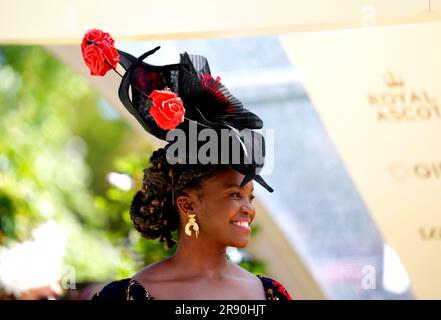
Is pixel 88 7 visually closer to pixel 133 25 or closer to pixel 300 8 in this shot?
pixel 133 25

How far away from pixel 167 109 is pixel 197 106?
0.15 meters

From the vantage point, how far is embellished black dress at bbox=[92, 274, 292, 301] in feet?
8.58

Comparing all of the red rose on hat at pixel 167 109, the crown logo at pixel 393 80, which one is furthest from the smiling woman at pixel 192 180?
the crown logo at pixel 393 80

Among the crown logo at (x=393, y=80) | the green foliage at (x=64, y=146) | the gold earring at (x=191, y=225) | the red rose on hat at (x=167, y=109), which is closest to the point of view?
the red rose on hat at (x=167, y=109)

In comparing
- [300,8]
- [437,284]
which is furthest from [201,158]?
[437,284]

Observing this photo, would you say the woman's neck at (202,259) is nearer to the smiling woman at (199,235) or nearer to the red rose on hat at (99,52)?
the smiling woman at (199,235)

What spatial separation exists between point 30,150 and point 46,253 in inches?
168

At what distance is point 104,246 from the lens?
9.31 metres

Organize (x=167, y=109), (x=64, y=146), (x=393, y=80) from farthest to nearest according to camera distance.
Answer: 1. (x=64, y=146)
2. (x=393, y=80)
3. (x=167, y=109)

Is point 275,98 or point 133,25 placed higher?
point 275,98

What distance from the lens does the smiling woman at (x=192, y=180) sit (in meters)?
2.61

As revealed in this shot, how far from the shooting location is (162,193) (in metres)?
2.71
